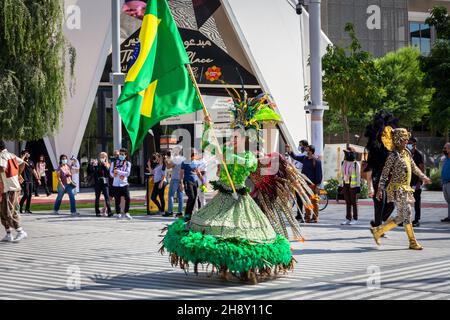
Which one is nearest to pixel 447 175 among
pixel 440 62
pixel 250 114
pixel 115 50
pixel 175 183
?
pixel 175 183

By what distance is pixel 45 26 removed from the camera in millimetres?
26328

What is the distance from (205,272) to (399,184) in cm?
405

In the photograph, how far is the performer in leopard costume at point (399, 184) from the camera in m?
11.8

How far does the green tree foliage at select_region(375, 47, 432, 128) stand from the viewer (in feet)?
169

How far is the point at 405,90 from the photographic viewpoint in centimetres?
5238

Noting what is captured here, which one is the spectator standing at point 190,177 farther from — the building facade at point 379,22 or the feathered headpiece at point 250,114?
the building facade at point 379,22

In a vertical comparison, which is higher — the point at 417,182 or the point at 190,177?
the point at 190,177

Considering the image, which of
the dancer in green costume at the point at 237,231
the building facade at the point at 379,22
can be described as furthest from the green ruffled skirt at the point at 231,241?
the building facade at the point at 379,22

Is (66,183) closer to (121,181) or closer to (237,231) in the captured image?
(121,181)

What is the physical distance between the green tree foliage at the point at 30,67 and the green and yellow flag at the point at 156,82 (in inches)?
679

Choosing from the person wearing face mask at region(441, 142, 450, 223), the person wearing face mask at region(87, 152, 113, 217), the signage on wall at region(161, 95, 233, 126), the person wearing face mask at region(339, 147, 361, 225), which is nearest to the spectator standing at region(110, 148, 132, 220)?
the person wearing face mask at region(87, 152, 113, 217)
